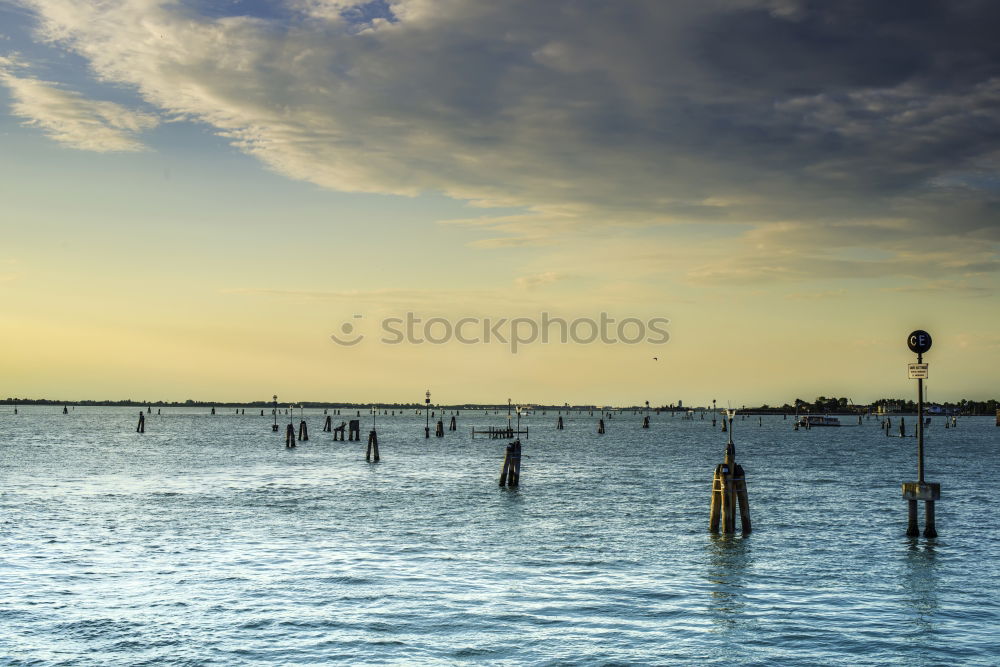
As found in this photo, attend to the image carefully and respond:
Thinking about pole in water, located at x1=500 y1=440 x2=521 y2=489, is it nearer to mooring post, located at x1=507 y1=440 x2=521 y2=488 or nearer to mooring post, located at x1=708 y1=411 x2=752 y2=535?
mooring post, located at x1=507 y1=440 x2=521 y2=488

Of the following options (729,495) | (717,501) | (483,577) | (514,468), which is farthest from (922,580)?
(514,468)

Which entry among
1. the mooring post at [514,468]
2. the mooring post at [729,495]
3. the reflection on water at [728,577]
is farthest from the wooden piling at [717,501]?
the mooring post at [514,468]

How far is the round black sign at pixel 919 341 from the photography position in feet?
103

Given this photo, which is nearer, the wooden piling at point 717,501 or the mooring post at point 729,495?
the mooring post at point 729,495

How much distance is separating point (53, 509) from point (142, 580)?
19.1m

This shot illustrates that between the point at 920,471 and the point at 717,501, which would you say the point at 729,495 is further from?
the point at 920,471

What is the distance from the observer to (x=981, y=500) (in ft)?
156

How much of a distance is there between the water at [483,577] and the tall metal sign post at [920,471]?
2.70 feet

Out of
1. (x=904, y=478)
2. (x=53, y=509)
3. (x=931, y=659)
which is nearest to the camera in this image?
(x=931, y=659)

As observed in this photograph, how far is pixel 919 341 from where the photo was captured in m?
31.5

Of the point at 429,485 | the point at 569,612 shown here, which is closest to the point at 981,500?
the point at 429,485

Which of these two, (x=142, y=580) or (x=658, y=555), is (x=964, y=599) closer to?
(x=658, y=555)

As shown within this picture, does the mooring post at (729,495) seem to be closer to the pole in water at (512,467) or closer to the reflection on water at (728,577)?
the reflection on water at (728,577)

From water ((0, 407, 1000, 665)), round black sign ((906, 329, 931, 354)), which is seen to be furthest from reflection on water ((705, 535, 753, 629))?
round black sign ((906, 329, 931, 354))
